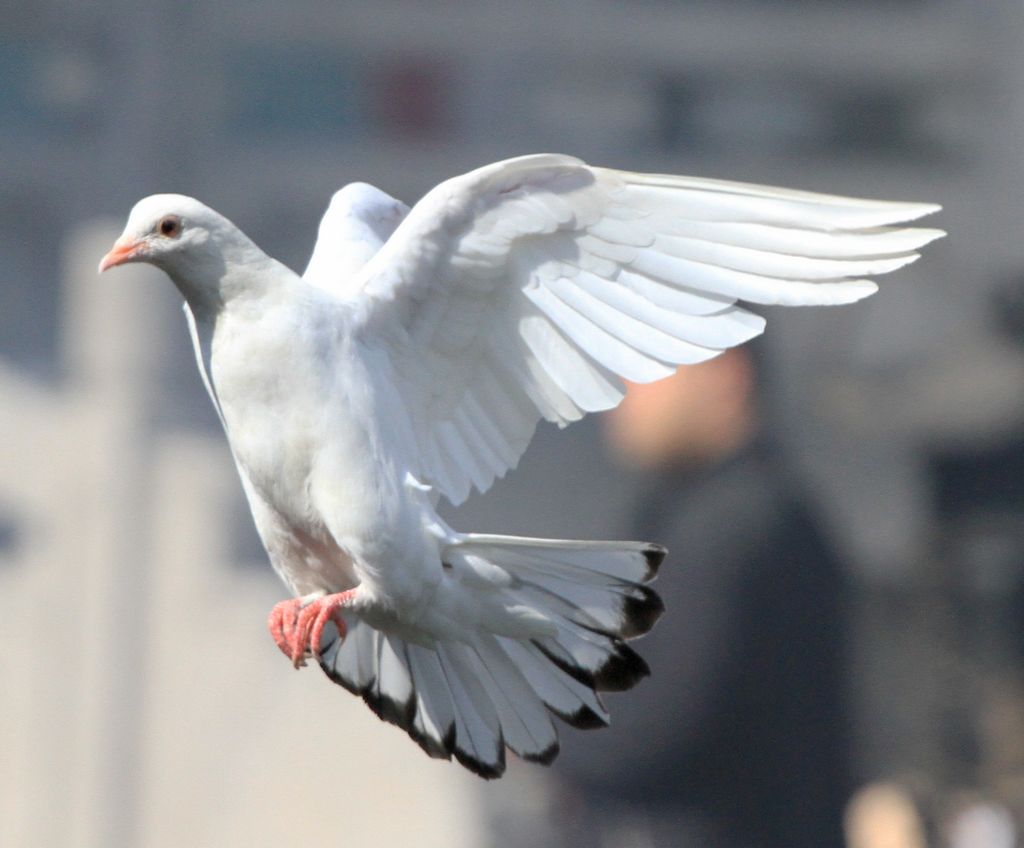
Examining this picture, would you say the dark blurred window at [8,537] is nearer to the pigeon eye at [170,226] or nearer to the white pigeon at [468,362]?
the white pigeon at [468,362]

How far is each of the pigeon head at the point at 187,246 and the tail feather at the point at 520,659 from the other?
0.33 m

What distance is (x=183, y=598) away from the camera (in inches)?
147

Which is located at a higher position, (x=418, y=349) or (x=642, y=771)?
(x=418, y=349)

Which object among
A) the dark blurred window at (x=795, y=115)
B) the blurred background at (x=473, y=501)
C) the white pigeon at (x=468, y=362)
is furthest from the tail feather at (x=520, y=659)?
the dark blurred window at (x=795, y=115)

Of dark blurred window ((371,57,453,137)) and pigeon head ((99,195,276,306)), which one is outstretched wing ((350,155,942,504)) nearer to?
pigeon head ((99,195,276,306))

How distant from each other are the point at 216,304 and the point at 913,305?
3.06 meters

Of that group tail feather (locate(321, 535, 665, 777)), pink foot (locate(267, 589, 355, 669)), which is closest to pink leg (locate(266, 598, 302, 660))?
pink foot (locate(267, 589, 355, 669))

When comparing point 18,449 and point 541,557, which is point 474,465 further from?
point 18,449

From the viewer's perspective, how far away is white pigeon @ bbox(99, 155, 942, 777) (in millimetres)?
1229

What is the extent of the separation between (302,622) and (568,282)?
34 cm

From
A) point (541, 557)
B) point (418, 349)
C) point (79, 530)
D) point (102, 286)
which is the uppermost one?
point (102, 286)

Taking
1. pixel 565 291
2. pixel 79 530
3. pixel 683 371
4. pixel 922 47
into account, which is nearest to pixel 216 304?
pixel 565 291

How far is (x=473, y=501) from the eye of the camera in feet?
12.2

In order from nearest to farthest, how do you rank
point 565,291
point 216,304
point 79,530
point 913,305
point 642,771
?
point 216,304
point 565,291
point 642,771
point 79,530
point 913,305
